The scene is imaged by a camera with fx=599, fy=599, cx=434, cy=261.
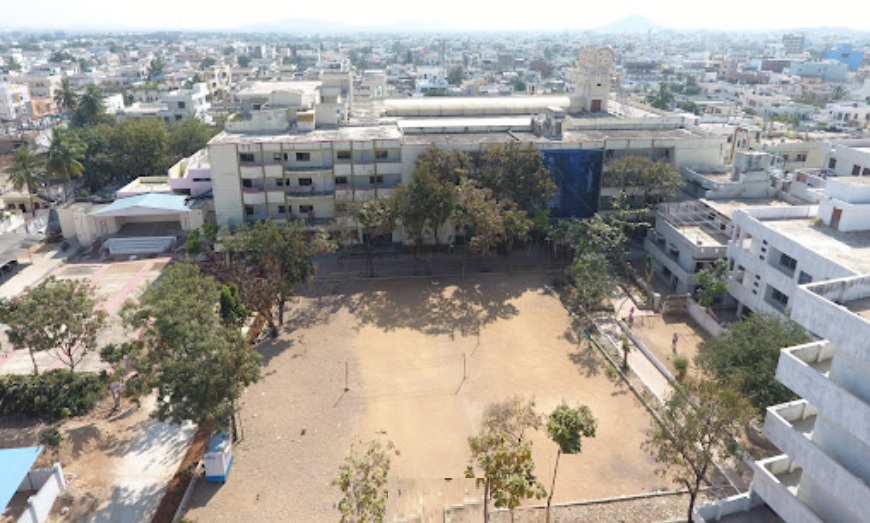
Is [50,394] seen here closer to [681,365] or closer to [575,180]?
[681,365]

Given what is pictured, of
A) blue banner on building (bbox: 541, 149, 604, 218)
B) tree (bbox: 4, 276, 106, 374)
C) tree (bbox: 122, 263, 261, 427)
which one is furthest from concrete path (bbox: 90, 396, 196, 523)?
blue banner on building (bbox: 541, 149, 604, 218)

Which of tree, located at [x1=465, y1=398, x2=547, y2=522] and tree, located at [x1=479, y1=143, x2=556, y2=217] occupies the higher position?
tree, located at [x1=479, y1=143, x2=556, y2=217]

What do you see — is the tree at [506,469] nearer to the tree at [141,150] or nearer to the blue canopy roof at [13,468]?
the blue canopy roof at [13,468]

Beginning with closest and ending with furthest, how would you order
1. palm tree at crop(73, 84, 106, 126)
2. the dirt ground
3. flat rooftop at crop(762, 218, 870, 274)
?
the dirt ground, flat rooftop at crop(762, 218, 870, 274), palm tree at crop(73, 84, 106, 126)

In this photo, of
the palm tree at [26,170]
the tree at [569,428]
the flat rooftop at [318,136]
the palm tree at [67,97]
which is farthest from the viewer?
the palm tree at [67,97]

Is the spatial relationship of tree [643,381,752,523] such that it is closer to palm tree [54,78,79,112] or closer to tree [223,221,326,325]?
tree [223,221,326,325]

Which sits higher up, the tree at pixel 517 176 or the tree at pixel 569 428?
the tree at pixel 517 176

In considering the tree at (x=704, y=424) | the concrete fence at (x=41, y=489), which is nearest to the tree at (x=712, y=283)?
the tree at (x=704, y=424)
